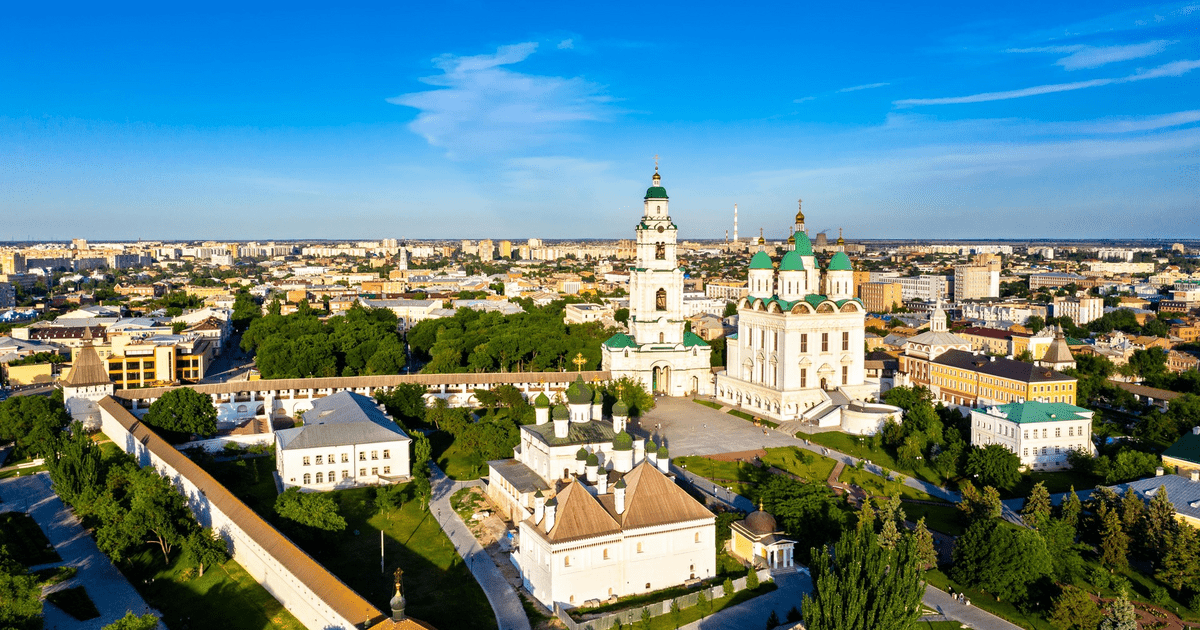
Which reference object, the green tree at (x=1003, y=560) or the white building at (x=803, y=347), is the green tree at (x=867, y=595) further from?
the white building at (x=803, y=347)

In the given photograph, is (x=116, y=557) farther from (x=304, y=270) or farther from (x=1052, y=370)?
(x=304, y=270)

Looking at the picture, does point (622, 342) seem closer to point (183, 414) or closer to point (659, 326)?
point (659, 326)

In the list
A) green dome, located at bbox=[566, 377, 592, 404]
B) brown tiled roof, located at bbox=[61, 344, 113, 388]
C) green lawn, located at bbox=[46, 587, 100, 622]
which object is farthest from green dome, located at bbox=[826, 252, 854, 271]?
brown tiled roof, located at bbox=[61, 344, 113, 388]

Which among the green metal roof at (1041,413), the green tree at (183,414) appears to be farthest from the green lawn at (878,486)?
the green tree at (183,414)

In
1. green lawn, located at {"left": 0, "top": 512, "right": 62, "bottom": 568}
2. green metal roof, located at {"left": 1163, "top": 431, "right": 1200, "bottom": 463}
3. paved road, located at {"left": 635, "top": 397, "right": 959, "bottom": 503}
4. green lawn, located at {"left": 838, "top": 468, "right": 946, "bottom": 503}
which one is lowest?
green lawn, located at {"left": 0, "top": 512, "right": 62, "bottom": 568}

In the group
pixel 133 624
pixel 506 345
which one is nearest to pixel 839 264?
pixel 506 345

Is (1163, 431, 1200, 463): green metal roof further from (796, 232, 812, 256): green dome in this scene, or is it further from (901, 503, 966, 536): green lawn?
(796, 232, 812, 256): green dome
